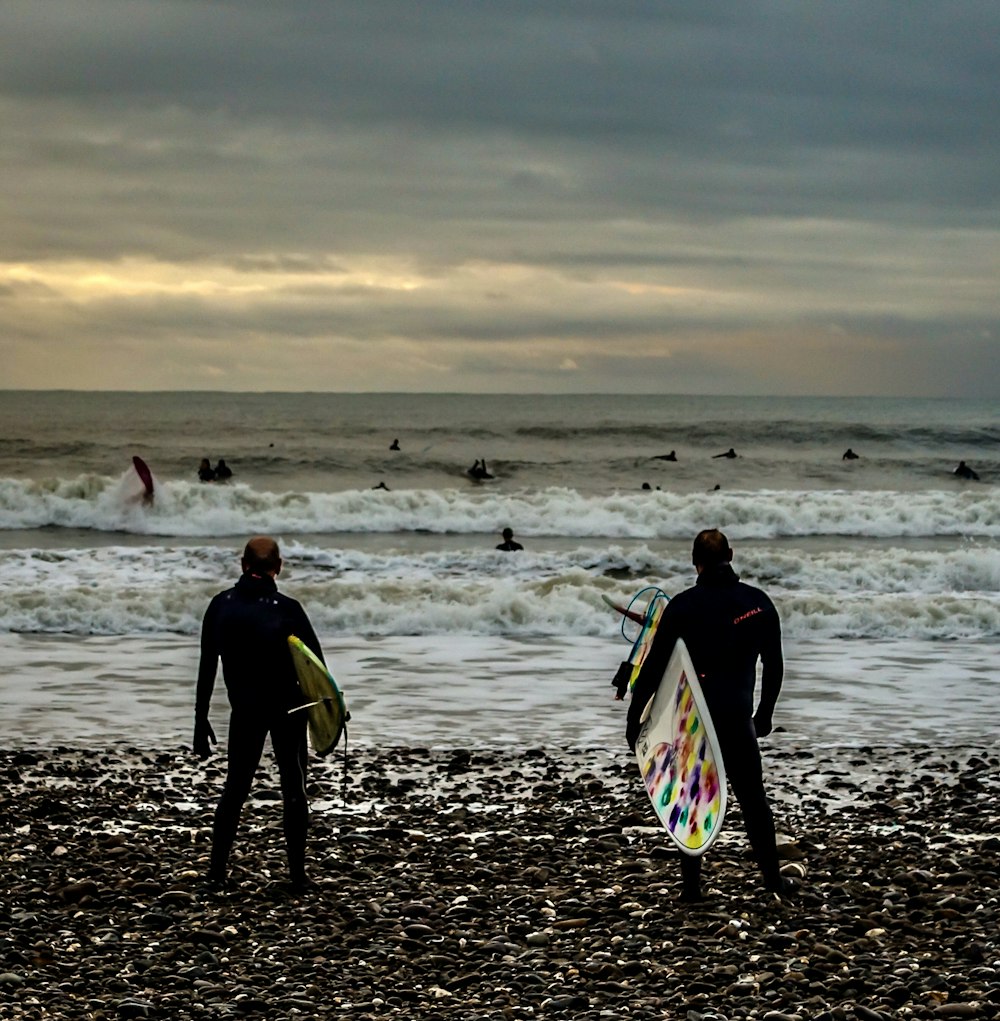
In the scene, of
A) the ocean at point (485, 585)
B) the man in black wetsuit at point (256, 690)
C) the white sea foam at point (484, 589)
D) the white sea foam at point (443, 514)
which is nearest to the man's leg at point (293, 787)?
the man in black wetsuit at point (256, 690)

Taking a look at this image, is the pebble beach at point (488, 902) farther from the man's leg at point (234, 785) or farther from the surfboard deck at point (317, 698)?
the surfboard deck at point (317, 698)

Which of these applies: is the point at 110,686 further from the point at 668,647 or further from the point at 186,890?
the point at 668,647

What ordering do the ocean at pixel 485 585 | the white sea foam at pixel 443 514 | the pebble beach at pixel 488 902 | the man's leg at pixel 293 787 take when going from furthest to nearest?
the white sea foam at pixel 443 514, the ocean at pixel 485 585, the man's leg at pixel 293 787, the pebble beach at pixel 488 902

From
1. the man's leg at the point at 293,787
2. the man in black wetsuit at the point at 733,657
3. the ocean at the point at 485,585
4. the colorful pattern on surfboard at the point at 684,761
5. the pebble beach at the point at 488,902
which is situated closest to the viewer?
the pebble beach at the point at 488,902

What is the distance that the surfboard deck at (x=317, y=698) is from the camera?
7465mm

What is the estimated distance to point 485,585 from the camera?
19906mm

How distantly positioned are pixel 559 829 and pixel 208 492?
87.1ft

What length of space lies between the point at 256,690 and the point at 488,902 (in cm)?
164

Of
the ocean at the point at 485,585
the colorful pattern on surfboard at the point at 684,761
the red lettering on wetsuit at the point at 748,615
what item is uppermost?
the red lettering on wetsuit at the point at 748,615

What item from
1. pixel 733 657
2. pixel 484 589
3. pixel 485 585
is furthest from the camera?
pixel 485 585

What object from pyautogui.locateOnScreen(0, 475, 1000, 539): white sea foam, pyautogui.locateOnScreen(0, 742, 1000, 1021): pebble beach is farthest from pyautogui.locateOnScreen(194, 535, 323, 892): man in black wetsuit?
pyautogui.locateOnScreen(0, 475, 1000, 539): white sea foam

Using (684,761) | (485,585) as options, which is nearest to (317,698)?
(684,761)

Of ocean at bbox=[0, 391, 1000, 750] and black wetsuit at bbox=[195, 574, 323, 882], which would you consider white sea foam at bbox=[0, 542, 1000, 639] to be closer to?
ocean at bbox=[0, 391, 1000, 750]

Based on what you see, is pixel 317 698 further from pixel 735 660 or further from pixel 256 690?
pixel 735 660
